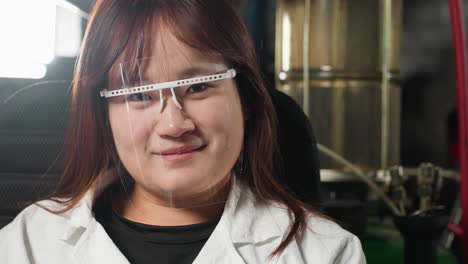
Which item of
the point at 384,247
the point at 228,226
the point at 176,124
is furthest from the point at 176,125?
the point at 384,247

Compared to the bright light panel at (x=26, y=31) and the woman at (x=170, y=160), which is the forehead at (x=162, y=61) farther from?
the bright light panel at (x=26, y=31)

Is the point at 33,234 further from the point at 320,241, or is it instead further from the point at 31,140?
the point at 320,241

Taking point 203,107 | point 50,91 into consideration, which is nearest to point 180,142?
point 203,107

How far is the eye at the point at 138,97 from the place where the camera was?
0.59 meters

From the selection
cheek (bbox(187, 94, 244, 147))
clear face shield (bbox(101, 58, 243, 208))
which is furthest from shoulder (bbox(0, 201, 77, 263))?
cheek (bbox(187, 94, 244, 147))

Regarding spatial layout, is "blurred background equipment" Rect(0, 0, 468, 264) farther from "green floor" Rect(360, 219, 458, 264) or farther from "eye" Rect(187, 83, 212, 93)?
"eye" Rect(187, 83, 212, 93)

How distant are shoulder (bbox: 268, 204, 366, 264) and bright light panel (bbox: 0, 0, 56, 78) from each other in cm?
40

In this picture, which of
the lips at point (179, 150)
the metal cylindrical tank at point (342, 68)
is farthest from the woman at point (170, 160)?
the metal cylindrical tank at point (342, 68)

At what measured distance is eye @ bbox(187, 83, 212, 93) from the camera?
0.60 m

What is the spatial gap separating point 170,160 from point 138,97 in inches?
3.3

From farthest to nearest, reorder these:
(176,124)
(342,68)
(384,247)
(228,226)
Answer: (342,68) < (384,247) < (228,226) < (176,124)

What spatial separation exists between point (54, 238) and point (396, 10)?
1.35 m

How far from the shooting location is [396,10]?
1.65m

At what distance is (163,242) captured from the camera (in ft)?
2.25
